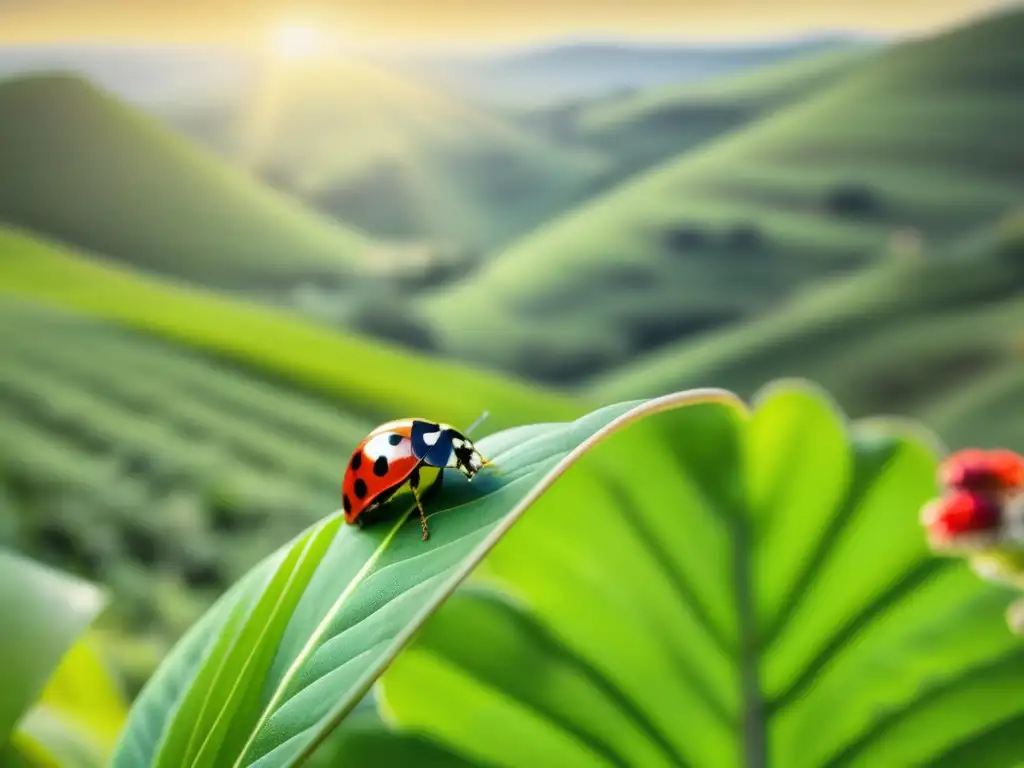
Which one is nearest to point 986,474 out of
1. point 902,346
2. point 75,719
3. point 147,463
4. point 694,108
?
point 75,719

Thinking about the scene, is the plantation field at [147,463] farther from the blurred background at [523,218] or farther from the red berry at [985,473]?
the red berry at [985,473]

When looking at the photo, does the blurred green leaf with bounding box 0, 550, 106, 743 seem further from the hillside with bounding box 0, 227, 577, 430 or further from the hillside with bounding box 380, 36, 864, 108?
the hillside with bounding box 380, 36, 864, 108

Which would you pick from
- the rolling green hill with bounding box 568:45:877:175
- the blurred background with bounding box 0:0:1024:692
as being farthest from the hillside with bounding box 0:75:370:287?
the rolling green hill with bounding box 568:45:877:175

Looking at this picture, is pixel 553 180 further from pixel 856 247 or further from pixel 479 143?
pixel 856 247

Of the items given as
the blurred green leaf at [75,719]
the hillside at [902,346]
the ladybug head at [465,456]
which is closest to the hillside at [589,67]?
the hillside at [902,346]

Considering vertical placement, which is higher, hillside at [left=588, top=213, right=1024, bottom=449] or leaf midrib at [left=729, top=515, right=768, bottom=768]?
hillside at [left=588, top=213, right=1024, bottom=449]

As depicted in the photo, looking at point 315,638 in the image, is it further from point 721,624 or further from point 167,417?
point 167,417
